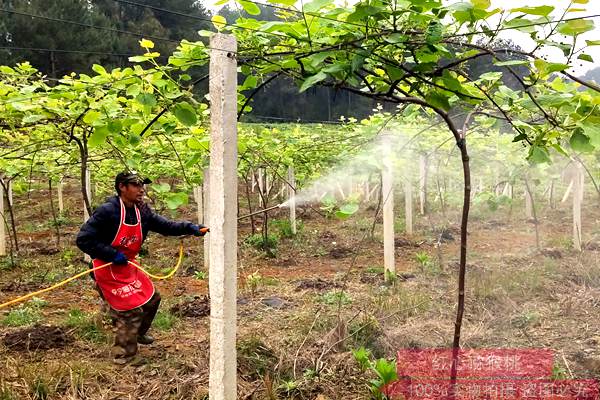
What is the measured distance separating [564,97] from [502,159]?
7.60m

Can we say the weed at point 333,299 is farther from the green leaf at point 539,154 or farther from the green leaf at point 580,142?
the green leaf at point 580,142

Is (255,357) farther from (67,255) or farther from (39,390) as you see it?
(67,255)

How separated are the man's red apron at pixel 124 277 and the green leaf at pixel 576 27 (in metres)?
3.23

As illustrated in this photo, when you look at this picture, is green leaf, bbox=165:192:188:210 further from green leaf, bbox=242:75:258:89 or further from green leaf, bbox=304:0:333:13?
green leaf, bbox=304:0:333:13

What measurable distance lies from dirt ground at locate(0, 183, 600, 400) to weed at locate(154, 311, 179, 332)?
2 cm

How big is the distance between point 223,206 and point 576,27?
1.53 m

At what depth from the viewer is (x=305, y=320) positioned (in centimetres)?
502

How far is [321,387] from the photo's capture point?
11.9ft

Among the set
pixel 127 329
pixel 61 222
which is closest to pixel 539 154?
pixel 127 329

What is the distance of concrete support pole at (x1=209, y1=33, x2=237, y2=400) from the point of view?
7.43 feet

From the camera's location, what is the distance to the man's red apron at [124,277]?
3.98 metres

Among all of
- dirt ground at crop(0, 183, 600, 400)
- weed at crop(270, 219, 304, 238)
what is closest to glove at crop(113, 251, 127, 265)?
dirt ground at crop(0, 183, 600, 400)

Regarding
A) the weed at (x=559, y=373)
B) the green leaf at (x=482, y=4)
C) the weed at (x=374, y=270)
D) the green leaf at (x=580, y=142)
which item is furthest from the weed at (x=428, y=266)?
the green leaf at (x=482, y=4)

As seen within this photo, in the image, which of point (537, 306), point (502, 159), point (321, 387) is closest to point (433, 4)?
point (321, 387)
